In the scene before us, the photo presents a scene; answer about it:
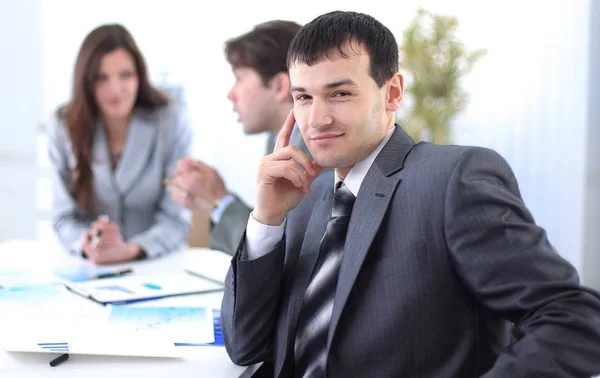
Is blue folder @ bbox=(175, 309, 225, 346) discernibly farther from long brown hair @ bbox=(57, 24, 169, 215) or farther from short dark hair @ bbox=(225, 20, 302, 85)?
long brown hair @ bbox=(57, 24, 169, 215)

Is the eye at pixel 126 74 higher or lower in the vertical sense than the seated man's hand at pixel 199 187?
higher

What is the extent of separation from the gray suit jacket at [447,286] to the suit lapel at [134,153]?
164 centimetres

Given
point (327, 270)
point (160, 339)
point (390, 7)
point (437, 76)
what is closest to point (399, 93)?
point (327, 270)

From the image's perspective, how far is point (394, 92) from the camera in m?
1.33

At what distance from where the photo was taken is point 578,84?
14.0ft

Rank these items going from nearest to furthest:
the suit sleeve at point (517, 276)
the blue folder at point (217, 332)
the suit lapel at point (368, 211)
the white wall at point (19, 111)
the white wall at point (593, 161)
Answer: the suit sleeve at point (517, 276) < the suit lapel at point (368, 211) < the blue folder at point (217, 332) < the white wall at point (593, 161) < the white wall at point (19, 111)

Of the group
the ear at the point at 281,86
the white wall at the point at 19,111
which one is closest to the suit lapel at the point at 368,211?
the ear at the point at 281,86

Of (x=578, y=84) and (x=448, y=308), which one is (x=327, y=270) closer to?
(x=448, y=308)

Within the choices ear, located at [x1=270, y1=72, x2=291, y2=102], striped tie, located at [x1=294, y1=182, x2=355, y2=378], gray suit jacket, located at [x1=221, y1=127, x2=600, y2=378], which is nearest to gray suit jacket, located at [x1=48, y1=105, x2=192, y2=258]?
ear, located at [x1=270, y1=72, x2=291, y2=102]

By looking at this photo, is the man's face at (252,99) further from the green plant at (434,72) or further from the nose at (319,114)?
the green plant at (434,72)

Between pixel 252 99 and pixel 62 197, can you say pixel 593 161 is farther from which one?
pixel 62 197

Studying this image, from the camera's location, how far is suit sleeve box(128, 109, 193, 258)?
2.46 m

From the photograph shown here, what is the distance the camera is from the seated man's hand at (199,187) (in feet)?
7.54

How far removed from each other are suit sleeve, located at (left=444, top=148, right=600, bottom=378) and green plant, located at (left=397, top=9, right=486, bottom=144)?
3.22 meters
